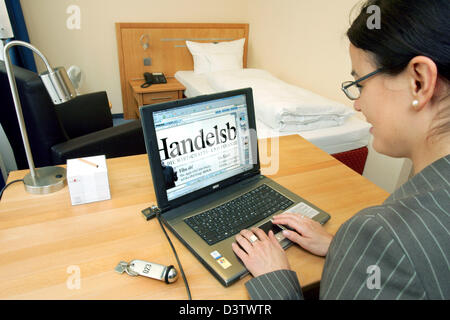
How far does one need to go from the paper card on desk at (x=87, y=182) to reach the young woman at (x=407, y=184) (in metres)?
0.49

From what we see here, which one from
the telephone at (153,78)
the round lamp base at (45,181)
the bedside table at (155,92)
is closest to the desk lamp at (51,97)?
the round lamp base at (45,181)

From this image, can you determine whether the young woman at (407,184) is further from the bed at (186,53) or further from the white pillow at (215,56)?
the white pillow at (215,56)

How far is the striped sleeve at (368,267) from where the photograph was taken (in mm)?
461

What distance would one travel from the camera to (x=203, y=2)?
3.15 m

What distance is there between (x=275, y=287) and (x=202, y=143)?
44cm

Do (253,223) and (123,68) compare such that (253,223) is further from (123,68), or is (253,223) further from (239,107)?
(123,68)

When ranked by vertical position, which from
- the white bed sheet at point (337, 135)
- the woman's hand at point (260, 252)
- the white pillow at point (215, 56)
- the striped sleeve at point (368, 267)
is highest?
the white pillow at point (215, 56)

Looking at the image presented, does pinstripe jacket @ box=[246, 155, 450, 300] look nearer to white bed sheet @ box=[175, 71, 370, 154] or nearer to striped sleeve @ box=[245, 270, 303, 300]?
striped sleeve @ box=[245, 270, 303, 300]

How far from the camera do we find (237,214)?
0.86m

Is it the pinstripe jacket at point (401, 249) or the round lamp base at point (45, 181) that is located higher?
the pinstripe jacket at point (401, 249)

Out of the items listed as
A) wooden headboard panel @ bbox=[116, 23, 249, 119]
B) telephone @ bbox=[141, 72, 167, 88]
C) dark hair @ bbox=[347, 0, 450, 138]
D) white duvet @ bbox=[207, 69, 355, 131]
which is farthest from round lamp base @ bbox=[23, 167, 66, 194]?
wooden headboard panel @ bbox=[116, 23, 249, 119]

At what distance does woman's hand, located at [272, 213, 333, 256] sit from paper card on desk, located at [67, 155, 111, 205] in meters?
0.52

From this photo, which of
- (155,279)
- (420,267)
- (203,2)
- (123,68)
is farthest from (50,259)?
(203,2)

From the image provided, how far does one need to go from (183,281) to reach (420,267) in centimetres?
46
